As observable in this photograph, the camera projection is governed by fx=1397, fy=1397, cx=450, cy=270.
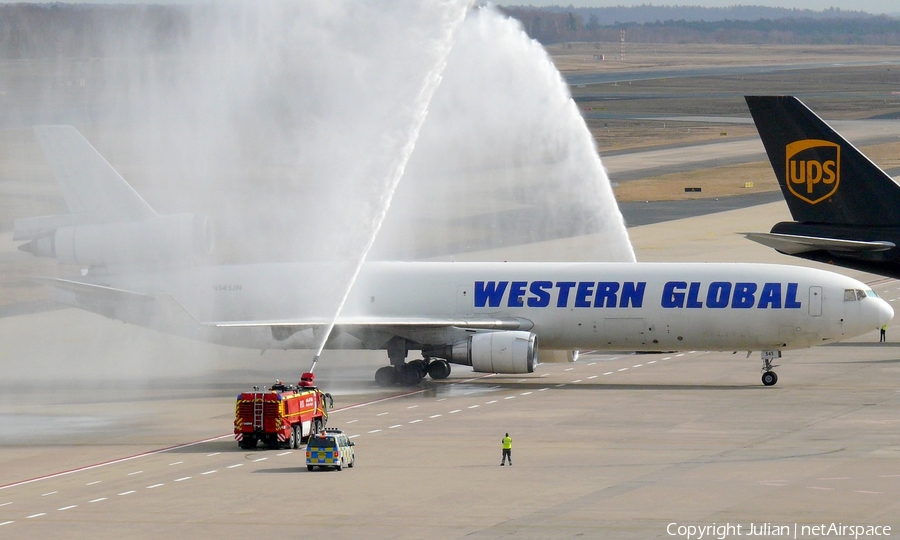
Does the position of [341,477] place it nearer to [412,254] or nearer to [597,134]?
[412,254]

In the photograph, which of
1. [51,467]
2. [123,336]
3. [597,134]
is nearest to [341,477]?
[51,467]

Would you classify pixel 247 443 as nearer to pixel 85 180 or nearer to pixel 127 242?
pixel 127 242

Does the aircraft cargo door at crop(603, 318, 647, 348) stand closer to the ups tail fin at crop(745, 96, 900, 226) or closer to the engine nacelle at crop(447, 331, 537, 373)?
the engine nacelle at crop(447, 331, 537, 373)

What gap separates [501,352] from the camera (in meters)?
50.8

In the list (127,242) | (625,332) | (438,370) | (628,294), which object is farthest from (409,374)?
(127,242)

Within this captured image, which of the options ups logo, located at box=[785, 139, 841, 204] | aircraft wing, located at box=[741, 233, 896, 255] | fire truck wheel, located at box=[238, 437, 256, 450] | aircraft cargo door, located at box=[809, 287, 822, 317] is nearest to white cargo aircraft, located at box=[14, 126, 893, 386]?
aircraft cargo door, located at box=[809, 287, 822, 317]

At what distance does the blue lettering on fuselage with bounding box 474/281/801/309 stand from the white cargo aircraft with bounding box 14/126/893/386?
5 centimetres

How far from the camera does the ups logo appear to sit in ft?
174

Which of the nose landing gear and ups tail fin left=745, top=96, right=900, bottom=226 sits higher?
ups tail fin left=745, top=96, right=900, bottom=226

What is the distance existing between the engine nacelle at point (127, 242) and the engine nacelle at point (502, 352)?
12.0m

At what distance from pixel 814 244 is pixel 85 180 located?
27738 millimetres

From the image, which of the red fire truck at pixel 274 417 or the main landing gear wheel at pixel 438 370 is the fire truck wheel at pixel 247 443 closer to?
the red fire truck at pixel 274 417

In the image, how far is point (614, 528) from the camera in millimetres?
28750

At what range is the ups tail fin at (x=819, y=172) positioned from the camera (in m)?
52.6
